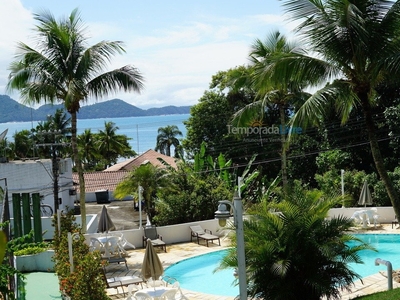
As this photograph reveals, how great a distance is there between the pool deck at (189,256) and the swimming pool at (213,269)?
13.1 inches

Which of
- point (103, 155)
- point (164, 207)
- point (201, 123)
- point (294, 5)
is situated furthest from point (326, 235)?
point (103, 155)

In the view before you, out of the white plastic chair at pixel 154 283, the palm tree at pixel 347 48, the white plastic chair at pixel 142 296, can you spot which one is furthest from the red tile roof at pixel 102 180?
the palm tree at pixel 347 48

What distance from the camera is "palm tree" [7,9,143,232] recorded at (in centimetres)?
1553

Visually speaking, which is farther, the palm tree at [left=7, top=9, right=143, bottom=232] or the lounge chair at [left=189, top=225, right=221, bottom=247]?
the lounge chair at [left=189, top=225, right=221, bottom=247]

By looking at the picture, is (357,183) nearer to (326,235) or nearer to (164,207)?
(164,207)

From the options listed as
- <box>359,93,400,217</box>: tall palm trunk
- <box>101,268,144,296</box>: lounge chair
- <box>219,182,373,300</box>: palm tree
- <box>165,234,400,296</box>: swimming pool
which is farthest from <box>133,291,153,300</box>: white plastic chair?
<box>359,93,400,217</box>: tall palm trunk

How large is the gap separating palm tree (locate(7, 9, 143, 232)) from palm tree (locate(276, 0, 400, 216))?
7254 mm

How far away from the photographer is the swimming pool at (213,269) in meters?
14.4

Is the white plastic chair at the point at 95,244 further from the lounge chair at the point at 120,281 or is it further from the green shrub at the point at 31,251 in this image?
the lounge chair at the point at 120,281

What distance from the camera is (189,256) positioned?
16.9m

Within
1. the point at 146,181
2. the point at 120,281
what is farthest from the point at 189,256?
the point at 146,181

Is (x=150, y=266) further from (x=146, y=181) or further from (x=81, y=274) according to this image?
(x=146, y=181)

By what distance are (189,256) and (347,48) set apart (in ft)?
30.6

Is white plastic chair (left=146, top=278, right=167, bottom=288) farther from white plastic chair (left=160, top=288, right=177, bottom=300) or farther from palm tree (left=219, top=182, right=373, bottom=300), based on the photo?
palm tree (left=219, top=182, right=373, bottom=300)
